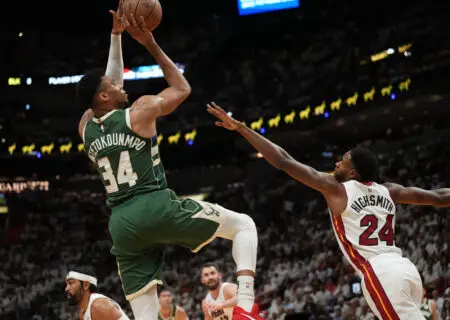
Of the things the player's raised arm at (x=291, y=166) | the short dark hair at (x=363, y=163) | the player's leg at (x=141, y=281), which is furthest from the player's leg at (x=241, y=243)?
the short dark hair at (x=363, y=163)

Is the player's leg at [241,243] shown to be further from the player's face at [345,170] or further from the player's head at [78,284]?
the player's head at [78,284]

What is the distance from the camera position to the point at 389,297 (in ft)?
16.8

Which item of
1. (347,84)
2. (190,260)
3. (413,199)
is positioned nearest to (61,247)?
(190,260)

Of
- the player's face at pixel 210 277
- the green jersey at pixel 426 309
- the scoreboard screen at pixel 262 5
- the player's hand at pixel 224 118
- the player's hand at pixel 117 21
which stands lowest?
the green jersey at pixel 426 309

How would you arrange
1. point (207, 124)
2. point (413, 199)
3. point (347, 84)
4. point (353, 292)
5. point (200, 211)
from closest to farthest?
point (200, 211), point (413, 199), point (353, 292), point (347, 84), point (207, 124)

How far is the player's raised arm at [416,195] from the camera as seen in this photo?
5.74 m

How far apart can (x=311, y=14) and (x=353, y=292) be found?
55.2 ft

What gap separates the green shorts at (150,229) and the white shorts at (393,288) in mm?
1212

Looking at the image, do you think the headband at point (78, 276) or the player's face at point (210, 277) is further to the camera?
the player's face at point (210, 277)

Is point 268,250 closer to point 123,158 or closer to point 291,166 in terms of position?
point 291,166

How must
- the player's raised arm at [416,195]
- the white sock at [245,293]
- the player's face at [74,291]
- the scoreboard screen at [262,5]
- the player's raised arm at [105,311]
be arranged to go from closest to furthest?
the white sock at [245,293] → the player's raised arm at [416,195] → the player's raised arm at [105,311] → the player's face at [74,291] → the scoreboard screen at [262,5]

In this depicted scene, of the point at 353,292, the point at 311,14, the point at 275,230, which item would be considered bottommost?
the point at 353,292

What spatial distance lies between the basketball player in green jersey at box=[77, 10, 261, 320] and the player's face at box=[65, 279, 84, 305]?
2.21 m

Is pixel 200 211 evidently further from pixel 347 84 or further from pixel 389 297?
pixel 347 84
